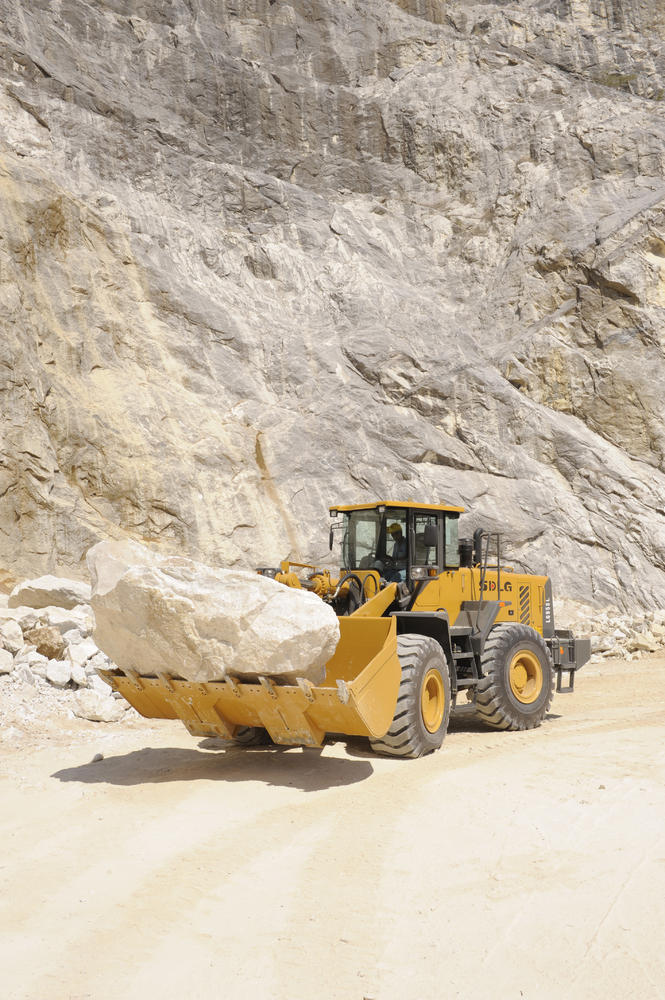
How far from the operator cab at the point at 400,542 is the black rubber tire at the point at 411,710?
146 centimetres

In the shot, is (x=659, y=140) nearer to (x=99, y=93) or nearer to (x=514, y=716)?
(x=99, y=93)

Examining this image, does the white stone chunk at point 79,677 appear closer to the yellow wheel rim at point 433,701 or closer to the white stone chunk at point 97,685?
the white stone chunk at point 97,685

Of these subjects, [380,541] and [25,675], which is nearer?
[380,541]

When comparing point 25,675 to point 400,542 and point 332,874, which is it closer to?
point 400,542

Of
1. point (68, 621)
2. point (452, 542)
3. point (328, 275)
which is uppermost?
point (328, 275)

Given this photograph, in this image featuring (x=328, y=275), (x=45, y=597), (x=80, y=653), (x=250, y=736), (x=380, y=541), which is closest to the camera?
(x=250, y=736)

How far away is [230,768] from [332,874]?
2774 millimetres

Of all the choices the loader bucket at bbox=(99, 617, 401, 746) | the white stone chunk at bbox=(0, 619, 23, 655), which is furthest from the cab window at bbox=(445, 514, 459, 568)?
the white stone chunk at bbox=(0, 619, 23, 655)

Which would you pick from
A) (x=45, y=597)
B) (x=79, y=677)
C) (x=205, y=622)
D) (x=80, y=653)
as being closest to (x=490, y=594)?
(x=205, y=622)

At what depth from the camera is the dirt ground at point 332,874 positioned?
3.47 m

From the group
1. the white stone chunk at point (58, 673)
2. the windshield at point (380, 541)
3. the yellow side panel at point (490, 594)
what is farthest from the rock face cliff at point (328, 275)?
the windshield at point (380, 541)

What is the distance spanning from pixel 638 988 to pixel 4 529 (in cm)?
1639

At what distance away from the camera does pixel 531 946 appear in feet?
12.1

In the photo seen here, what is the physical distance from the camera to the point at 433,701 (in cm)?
784
